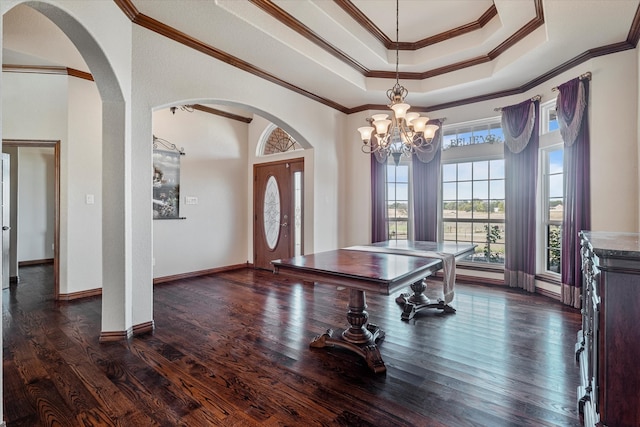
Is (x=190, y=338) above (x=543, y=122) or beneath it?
beneath

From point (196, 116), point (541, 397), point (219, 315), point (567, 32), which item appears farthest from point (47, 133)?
point (567, 32)

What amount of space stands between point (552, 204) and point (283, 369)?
4.18m

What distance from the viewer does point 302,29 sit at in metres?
3.53

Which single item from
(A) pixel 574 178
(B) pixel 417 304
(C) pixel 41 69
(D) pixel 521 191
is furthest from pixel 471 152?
(C) pixel 41 69

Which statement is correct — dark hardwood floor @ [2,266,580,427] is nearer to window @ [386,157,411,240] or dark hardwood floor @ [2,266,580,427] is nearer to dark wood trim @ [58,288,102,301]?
dark wood trim @ [58,288,102,301]

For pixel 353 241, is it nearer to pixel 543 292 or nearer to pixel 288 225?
pixel 288 225

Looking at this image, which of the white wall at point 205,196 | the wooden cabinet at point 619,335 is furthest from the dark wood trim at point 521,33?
the white wall at point 205,196

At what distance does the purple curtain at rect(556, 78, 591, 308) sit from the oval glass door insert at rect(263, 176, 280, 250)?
428 centimetres

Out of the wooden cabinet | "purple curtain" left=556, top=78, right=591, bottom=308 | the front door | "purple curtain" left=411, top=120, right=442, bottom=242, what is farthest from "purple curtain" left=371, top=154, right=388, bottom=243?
the wooden cabinet

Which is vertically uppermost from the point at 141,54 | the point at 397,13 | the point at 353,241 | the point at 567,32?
the point at 397,13

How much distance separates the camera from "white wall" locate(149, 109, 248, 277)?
5.10 m

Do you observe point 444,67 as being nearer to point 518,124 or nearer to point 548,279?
point 518,124

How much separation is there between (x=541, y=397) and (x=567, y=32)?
11.1 feet

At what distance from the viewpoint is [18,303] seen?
12.6 ft
